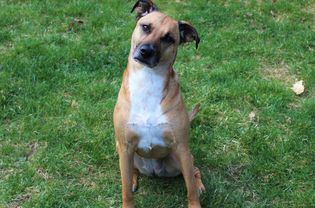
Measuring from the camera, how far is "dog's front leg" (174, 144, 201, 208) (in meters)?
3.83

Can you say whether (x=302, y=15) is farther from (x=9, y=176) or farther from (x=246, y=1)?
(x=9, y=176)

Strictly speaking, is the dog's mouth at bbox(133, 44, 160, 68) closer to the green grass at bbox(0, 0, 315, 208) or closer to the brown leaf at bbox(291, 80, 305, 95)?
the green grass at bbox(0, 0, 315, 208)

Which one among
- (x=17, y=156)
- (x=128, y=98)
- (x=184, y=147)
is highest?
(x=128, y=98)

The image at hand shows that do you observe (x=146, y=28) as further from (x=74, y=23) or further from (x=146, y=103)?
(x=74, y=23)

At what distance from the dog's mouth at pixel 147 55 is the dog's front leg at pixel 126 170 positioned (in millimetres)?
616

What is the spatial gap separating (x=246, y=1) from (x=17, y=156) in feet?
13.3

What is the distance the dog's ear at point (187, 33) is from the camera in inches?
156

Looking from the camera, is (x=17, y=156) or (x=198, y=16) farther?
(x=198, y=16)

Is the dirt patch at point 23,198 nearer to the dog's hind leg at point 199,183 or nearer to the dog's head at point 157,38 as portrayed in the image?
the dog's hind leg at point 199,183

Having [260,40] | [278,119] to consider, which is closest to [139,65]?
[278,119]

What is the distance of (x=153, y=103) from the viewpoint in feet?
12.3

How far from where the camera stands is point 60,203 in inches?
163

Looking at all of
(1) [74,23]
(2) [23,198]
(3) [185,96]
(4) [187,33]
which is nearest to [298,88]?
(3) [185,96]

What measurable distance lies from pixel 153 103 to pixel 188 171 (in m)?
0.57
